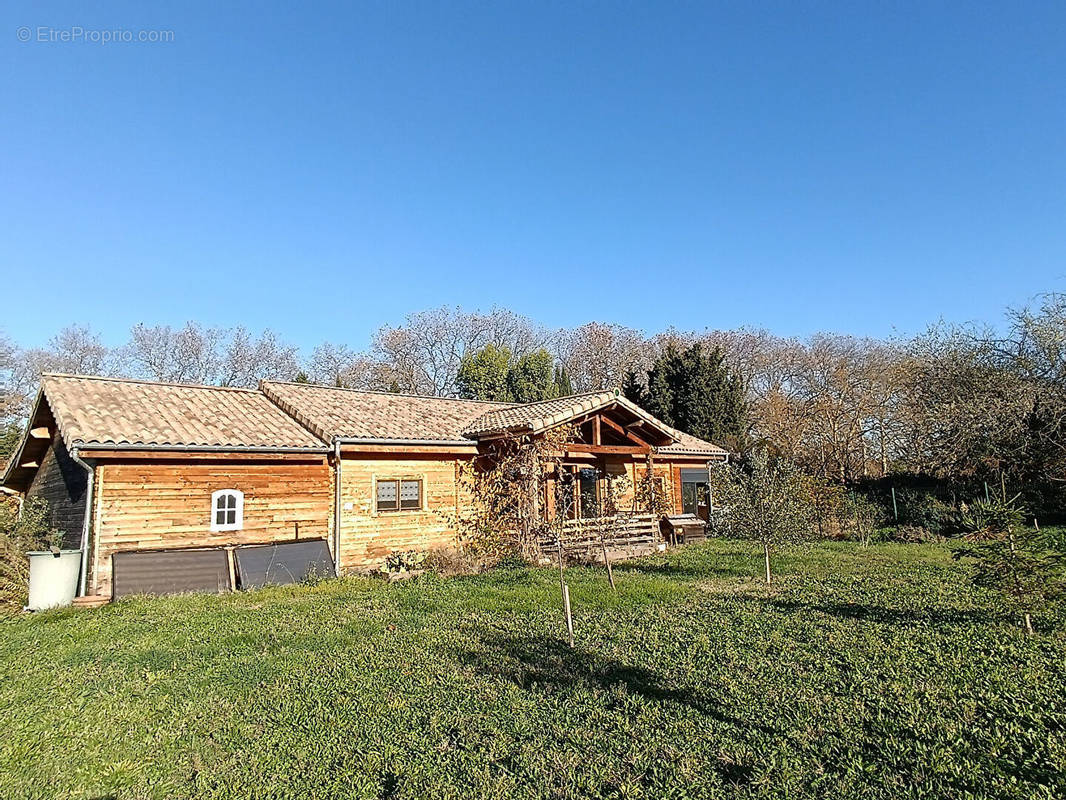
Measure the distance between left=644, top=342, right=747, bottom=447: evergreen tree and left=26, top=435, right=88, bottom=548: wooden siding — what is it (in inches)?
844

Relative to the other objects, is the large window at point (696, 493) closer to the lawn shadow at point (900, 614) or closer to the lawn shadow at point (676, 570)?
the lawn shadow at point (676, 570)

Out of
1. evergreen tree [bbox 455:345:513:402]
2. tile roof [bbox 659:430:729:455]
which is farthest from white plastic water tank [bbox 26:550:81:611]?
evergreen tree [bbox 455:345:513:402]

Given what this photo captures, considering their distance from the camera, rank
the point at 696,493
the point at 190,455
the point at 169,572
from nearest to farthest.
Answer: the point at 169,572
the point at 190,455
the point at 696,493

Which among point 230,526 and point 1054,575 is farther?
point 230,526

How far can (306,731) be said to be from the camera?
531 cm

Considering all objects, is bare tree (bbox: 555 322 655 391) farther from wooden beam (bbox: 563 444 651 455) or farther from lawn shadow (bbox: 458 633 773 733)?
lawn shadow (bbox: 458 633 773 733)

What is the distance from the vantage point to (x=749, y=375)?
129ft

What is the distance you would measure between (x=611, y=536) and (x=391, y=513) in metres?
5.56

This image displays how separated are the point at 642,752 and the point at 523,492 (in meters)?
10.4

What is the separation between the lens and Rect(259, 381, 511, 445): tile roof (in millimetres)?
15094

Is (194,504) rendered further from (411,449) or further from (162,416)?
(411,449)

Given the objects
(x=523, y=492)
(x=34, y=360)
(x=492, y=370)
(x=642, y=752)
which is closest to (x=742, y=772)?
(x=642, y=752)

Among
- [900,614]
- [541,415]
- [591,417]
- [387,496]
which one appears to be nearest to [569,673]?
[900,614]

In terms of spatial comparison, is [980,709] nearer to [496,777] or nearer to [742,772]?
[742,772]
